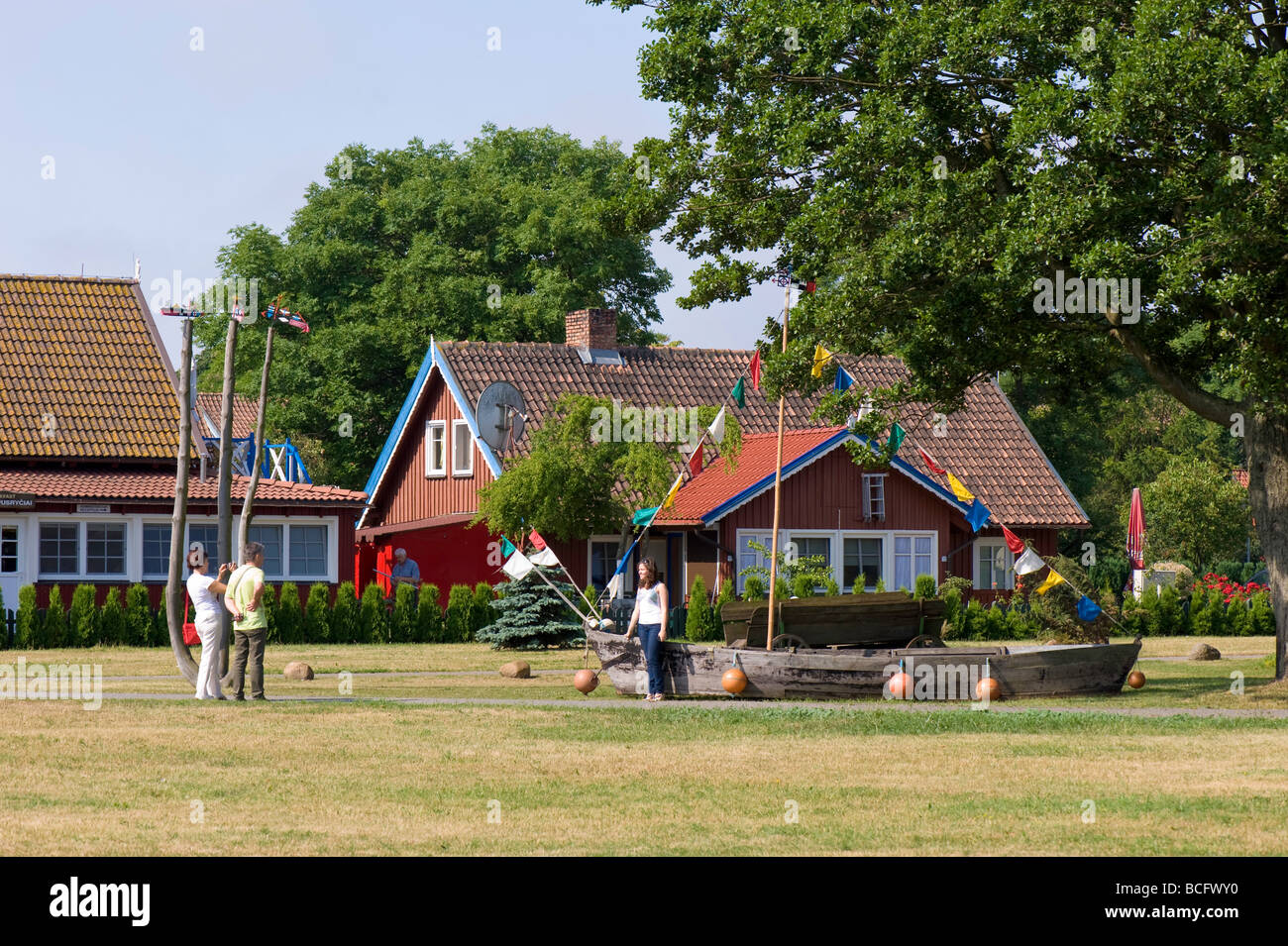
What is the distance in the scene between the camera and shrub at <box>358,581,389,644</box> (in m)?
39.1

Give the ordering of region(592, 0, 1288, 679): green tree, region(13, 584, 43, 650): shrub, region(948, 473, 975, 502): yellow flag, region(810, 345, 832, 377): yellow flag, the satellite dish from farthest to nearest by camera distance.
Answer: the satellite dish < region(13, 584, 43, 650): shrub < region(948, 473, 975, 502): yellow flag < region(810, 345, 832, 377): yellow flag < region(592, 0, 1288, 679): green tree

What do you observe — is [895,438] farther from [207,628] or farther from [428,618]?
[428,618]

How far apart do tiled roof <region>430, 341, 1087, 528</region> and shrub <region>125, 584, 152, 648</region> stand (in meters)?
10.7

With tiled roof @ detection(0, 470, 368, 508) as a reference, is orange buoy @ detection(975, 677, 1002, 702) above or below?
below

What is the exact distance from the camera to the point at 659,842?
38.2 ft

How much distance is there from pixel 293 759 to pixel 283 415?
48223 millimetres

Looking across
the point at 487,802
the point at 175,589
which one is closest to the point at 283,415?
the point at 175,589

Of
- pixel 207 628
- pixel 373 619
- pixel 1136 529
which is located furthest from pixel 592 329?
pixel 207 628

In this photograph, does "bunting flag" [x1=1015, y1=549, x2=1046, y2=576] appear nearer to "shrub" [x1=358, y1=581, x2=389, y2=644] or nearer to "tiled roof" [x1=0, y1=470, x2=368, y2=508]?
"shrub" [x1=358, y1=581, x2=389, y2=644]

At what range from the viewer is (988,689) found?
23141 mm

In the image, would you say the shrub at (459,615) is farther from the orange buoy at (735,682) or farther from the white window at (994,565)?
the orange buoy at (735,682)

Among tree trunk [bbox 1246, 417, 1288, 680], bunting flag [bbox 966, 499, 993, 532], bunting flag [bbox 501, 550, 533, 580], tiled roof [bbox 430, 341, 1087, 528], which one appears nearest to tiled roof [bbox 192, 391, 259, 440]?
tiled roof [bbox 430, 341, 1087, 528]

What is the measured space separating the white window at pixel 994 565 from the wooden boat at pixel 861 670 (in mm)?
22240

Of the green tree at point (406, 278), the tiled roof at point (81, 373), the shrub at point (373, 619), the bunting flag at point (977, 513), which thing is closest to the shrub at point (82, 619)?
the tiled roof at point (81, 373)
